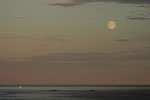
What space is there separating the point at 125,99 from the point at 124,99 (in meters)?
0.32

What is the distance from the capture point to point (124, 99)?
354ft

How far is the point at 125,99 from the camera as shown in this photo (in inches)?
4257
